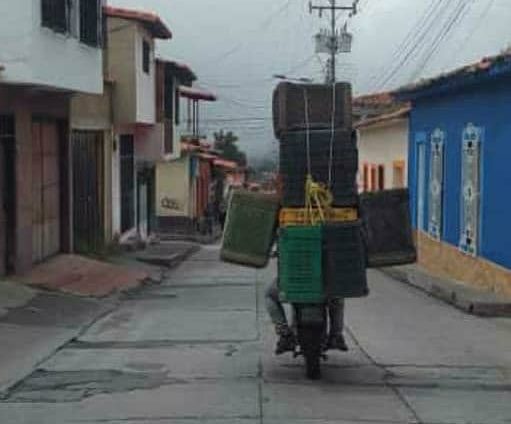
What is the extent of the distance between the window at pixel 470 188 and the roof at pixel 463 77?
89 cm

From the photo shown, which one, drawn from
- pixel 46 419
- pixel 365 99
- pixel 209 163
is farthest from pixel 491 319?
pixel 209 163

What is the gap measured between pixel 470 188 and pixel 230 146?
256ft

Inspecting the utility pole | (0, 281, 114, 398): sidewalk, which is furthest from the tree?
(0, 281, 114, 398): sidewalk

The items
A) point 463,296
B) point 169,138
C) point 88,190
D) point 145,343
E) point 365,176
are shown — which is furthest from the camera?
point 365,176

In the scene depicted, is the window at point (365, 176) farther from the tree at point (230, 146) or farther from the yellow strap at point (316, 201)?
the tree at point (230, 146)

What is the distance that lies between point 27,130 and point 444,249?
8234 millimetres

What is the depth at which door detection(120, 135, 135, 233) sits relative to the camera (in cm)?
2977

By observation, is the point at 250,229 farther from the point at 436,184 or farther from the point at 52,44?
the point at 436,184

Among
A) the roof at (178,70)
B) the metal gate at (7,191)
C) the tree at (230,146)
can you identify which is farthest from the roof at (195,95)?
the tree at (230,146)

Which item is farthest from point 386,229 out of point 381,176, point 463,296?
point 381,176

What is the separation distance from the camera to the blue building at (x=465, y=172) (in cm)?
1608

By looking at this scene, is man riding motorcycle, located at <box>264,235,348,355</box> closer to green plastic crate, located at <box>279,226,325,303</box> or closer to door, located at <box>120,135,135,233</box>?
green plastic crate, located at <box>279,226,325,303</box>

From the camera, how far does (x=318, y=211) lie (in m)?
9.05

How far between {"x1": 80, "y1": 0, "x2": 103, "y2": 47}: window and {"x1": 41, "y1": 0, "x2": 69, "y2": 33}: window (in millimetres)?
1563
